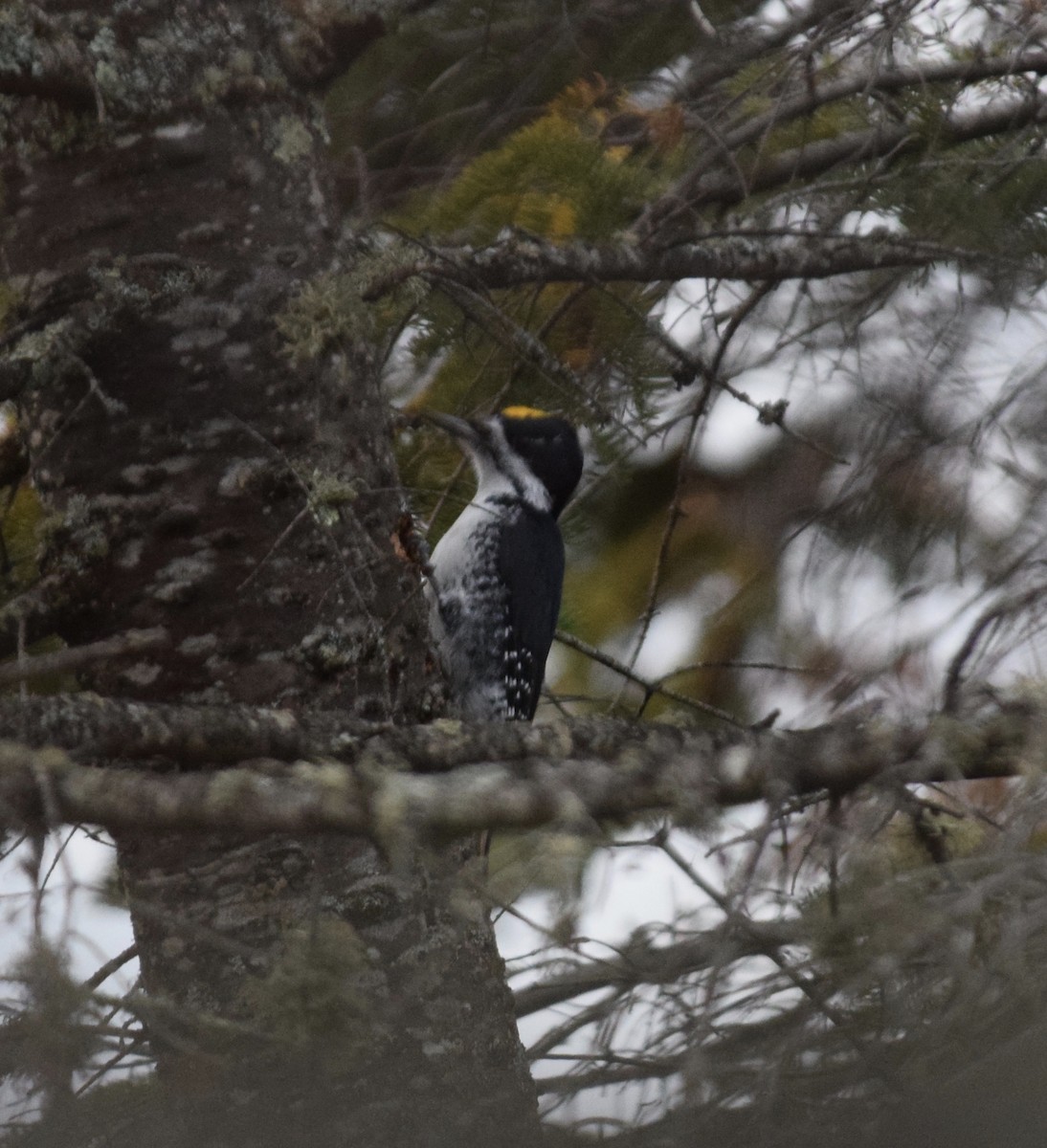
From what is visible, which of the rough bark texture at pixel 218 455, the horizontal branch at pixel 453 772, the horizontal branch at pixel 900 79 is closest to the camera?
the horizontal branch at pixel 453 772

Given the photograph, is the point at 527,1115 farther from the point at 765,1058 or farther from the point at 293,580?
the point at 293,580

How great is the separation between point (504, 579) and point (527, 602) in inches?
4.5

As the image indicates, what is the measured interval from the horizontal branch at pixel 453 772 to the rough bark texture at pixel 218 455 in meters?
0.27

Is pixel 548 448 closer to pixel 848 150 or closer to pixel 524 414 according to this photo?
pixel 524 414

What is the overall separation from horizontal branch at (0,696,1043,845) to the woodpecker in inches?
72.0

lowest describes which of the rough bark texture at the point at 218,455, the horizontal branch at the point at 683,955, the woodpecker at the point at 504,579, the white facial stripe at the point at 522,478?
the horizontal branch at the point at 683,955

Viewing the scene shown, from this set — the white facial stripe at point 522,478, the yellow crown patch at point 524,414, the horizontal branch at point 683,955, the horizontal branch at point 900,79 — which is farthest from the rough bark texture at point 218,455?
the white facial stripe at point 522,478

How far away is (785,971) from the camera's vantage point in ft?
5.02

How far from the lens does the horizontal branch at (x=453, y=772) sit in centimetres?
152

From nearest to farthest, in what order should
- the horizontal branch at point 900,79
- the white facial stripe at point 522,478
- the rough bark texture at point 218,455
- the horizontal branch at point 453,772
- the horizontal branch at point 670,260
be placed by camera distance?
the horizontal branch at point 453,772 → the rough bark texture at point 218,455 → the horizontal branch at point 670,260 → the horizontal branch at point 900,79 → the white facial stripe at point 522,478

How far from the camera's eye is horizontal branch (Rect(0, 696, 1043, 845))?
1.52 m

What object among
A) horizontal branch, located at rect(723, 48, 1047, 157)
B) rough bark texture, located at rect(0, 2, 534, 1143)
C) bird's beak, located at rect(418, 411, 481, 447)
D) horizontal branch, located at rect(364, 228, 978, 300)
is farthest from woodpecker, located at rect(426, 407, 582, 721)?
rough bark texture, located at rect(0, 2, 534, 1143)

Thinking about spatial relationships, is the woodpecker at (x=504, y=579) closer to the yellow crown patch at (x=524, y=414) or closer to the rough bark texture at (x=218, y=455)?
the yellow crown patch at (x=524, y=414)

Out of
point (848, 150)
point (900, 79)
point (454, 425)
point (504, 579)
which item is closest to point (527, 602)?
point (504, 579)
